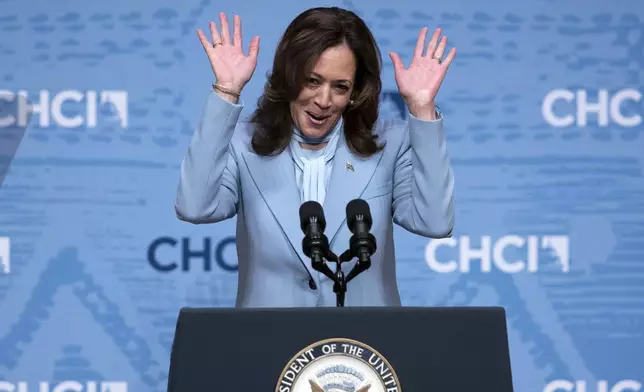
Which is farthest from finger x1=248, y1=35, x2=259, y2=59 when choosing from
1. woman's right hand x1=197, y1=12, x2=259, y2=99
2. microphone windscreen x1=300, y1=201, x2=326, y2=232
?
microphone windscreen x1=300, y1=201, x2=326, y2=232

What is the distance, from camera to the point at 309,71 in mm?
2123

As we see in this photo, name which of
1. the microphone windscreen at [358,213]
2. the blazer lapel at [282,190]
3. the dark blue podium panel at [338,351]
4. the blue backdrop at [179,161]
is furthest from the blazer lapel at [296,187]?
the blue backdrop at [179,161]

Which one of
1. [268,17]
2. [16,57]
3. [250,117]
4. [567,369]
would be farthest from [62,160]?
[567,369]

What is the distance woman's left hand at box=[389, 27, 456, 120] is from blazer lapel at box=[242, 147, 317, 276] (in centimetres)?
31

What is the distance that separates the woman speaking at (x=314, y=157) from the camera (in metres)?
2.00

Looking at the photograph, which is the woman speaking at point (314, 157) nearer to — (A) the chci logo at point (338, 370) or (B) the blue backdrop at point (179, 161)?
(A) the chci logo at point (338, 370)

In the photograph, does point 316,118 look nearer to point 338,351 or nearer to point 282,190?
point 282,190

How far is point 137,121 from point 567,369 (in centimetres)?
164

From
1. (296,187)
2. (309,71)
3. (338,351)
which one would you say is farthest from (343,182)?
(338,351)

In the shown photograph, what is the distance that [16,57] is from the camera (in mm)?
3293

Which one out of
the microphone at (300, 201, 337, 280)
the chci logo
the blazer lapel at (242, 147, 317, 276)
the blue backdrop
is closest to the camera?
the chci logo

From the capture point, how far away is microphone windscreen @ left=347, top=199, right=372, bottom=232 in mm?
1703

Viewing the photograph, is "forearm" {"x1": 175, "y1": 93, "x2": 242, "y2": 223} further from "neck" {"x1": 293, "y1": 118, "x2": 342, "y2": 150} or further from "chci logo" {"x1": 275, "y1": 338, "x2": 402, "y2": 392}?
"chci logo" {"x1": 275, "y1": 338, "x2": 402, "y2": 392}

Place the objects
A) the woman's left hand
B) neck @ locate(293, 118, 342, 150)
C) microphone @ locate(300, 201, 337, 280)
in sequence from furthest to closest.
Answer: neck @ locate(293, 118, 342, 150)
the woman's left hand
microphone @ locate(300, 201, 337, 280)
